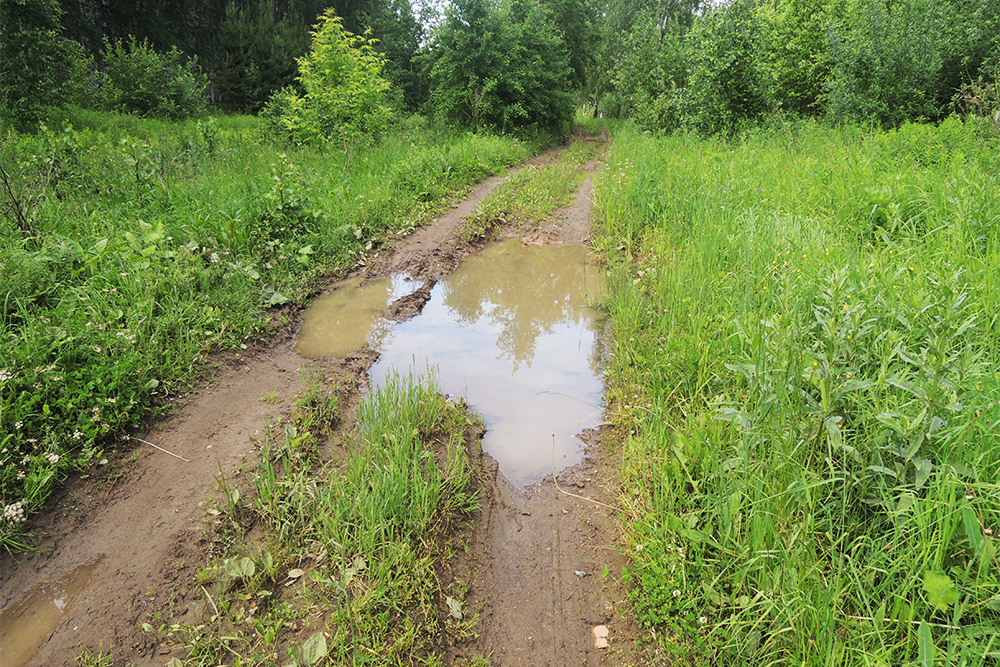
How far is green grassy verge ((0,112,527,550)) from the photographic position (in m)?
2.88

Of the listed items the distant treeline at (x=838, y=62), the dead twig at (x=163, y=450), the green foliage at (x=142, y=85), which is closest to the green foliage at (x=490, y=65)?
the distant treeline at (x=838, y=62)

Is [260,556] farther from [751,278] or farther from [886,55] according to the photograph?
[886,55]

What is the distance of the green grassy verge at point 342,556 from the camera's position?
1.96m

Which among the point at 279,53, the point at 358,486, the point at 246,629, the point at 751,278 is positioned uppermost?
the point at 279,53

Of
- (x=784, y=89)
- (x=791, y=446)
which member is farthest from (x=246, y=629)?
(x=784, y=89)

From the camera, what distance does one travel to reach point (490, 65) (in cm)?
1647

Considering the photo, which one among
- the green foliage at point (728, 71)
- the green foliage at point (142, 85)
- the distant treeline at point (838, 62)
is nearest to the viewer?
the distant treeline at point (838, 62)

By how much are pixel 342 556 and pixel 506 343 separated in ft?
8.67

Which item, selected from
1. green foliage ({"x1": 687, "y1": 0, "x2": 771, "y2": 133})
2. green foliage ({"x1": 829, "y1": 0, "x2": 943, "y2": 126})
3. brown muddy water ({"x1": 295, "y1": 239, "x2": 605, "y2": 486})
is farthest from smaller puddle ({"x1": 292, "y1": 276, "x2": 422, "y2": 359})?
green foliage ({"x1": 687, "y1": 0, "x2": 771, "y2": 133})

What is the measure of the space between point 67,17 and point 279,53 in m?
7.32

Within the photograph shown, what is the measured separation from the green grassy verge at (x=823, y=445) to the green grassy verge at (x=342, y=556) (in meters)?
0.94

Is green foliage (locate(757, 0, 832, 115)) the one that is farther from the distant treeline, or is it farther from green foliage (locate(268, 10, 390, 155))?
green foliage (locate(268, 10, 390, 155))

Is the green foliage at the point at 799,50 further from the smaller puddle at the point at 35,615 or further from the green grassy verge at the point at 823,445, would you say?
the smaller puddle at the point at 35,615

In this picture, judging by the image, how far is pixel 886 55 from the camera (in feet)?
32.1
